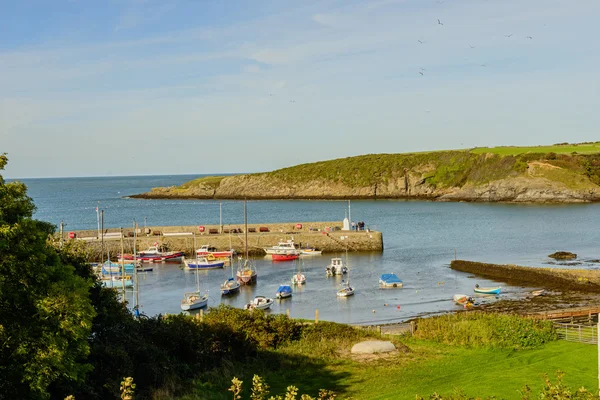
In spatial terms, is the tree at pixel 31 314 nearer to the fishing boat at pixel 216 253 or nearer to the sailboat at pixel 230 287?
the sailboat at pixel 230 287

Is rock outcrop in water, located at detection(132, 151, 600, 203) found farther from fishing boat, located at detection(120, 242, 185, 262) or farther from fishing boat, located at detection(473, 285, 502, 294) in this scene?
fishing boat, located at detection(473, 285, 502, 294)

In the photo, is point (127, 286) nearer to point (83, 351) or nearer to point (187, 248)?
point (187, 248)

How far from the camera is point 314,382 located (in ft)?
66.2

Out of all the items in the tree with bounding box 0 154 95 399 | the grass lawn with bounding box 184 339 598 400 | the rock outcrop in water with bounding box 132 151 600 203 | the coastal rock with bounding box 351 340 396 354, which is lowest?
the grass lawn with bounding box 184 339 598 400

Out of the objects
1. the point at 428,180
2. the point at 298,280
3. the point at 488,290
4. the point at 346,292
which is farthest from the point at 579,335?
the point at 428,180

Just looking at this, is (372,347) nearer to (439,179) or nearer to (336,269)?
(336,269)

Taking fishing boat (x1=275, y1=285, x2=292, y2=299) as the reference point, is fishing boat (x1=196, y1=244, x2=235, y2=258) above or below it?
above

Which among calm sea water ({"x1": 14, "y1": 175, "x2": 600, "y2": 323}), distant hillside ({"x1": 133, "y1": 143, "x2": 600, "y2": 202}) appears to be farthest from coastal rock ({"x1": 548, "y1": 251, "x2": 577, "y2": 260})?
distant hillside ({"x1": 133, "y1": 143, "x2": 600, "y2": 202})

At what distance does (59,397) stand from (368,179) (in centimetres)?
14985

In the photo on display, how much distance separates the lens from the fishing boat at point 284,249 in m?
68.2

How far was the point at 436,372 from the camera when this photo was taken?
2131 centimetres

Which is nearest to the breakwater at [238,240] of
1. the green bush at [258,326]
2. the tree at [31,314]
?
the green bush at [258,326]

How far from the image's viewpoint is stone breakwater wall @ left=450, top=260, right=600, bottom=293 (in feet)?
155

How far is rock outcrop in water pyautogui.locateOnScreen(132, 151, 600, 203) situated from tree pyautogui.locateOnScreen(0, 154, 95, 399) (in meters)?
126
